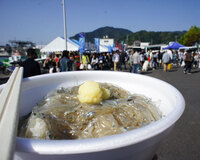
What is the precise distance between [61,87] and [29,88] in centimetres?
39

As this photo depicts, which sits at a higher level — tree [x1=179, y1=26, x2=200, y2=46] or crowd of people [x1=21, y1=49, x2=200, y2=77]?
tree [x1=179, y1=26, x2=200, y2=46]

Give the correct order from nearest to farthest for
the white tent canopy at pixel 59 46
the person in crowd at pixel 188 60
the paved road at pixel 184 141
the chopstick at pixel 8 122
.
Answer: the chopstick at pixel 8 122
the paved road at pixel 184 141
the person in crowd at pixel 188 60
the white tent canopy at pixel 59 46

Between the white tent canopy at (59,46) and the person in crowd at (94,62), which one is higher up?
the white tent canopy at (59,46)

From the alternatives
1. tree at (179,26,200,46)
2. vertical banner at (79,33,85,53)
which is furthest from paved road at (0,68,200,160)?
tree at (179,26,200,46)

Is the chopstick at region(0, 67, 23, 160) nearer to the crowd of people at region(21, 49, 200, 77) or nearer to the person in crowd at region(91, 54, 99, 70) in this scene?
the crowd of people at region(21, 49, 200, 77)

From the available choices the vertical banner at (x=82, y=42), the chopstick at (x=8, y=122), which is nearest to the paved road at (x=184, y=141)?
the chopstick at (x=8, y=122)

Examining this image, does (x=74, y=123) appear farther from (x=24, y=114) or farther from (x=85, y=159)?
(x=24, y=114)

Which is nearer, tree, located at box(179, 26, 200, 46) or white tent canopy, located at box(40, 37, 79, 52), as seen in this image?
white tent canopy, located at box(40, 37, 79, 52)

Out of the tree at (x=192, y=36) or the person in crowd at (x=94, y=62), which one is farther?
the tree at (x=192, y=36)

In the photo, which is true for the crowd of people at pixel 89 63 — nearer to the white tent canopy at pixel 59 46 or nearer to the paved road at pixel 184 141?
the white tent canopy at pixel 59 46

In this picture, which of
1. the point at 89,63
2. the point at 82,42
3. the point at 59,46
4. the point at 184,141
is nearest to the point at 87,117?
the point at 184,141

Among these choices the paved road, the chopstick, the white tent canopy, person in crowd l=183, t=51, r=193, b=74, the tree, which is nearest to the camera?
the chopstick

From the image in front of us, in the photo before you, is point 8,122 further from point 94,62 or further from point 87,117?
point 94,62

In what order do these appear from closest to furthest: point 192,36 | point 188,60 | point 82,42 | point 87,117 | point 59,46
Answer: point 87,117
point 188,60
point 82,42
point 59,46
point 192,36
